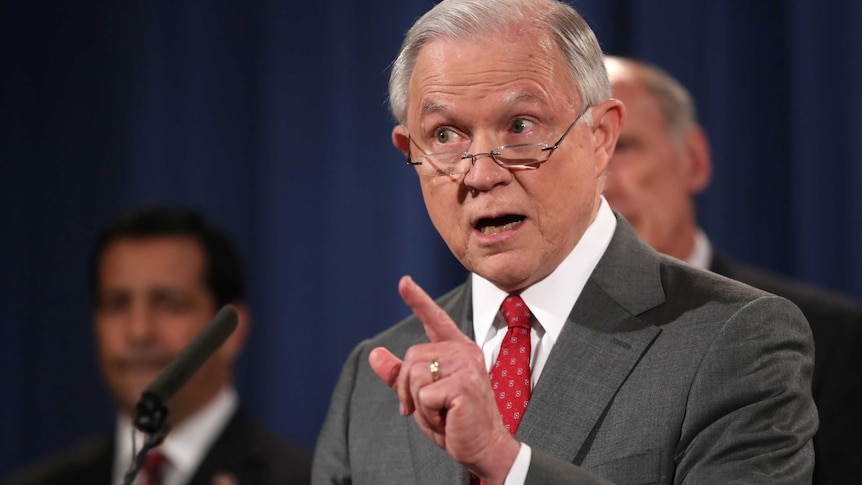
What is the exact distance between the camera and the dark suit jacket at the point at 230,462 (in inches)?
130

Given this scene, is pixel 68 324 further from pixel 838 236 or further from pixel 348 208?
pixel 838 236

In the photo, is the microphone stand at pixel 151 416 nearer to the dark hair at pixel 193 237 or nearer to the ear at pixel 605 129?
the ear at pixel 605 129

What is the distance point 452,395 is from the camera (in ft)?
5.03

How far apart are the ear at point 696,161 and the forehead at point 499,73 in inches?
72.0

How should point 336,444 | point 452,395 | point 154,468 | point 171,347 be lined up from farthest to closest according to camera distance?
point 171,347 < point 154,468 < point 336,444 < point 452,395

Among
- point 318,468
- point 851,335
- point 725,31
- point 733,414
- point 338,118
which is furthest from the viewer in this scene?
point 338,118

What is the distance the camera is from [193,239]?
368cm

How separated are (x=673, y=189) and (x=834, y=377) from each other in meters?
0.68

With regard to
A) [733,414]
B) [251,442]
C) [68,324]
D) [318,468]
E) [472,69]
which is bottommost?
[68,324]

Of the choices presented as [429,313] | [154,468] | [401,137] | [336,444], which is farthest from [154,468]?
[429,313]

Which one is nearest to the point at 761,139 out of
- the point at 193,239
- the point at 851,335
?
the point at 851,335

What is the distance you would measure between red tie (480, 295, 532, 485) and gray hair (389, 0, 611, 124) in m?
→ 0.32

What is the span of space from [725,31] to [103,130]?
207 cm

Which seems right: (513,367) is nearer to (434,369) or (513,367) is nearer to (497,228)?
(497,228)
